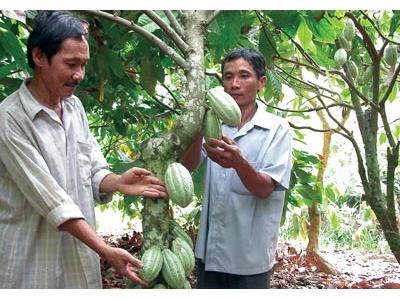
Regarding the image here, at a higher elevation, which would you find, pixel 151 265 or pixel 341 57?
pixel 341 57

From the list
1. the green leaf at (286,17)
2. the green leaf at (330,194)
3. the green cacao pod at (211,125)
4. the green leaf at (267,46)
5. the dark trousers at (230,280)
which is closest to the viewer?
the green cacao pod at (211,125)

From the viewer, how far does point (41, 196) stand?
1349 millimetres

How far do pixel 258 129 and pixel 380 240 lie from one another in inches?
182

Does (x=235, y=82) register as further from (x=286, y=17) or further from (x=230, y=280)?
(x=230, y=280)

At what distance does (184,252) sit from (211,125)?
0.32 meters

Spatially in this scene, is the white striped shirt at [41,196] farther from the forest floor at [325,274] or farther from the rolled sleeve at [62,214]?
the forest floor at [325,274]

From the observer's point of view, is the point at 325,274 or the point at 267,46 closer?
the point at 267,46

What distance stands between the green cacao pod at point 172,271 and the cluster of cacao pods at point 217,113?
0.31 m

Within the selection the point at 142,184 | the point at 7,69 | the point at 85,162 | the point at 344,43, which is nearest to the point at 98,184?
the point at 85,162

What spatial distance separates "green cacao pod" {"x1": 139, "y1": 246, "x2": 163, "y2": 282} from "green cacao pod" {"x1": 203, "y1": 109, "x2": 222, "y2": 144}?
32 centimetres

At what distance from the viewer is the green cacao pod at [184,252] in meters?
1.34

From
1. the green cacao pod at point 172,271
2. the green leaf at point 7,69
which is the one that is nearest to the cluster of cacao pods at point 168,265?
the green cacao pod at point 172,271

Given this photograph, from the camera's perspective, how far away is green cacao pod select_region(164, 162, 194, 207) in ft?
4.26

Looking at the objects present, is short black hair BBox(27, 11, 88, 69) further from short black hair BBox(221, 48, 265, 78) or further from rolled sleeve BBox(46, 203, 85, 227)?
short black hair BBox(221, 48, 265, 78)
